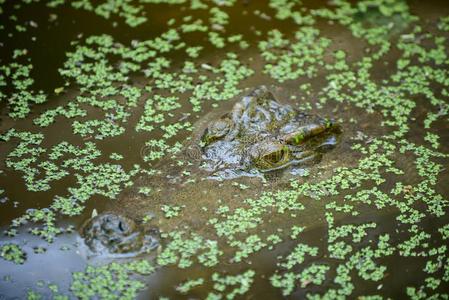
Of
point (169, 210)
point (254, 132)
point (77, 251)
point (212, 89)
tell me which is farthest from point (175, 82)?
point (77, 251)

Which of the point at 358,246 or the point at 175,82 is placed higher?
the point at 175,82

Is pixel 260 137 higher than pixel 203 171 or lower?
higher

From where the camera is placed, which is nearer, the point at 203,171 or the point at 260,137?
the point at 203,171

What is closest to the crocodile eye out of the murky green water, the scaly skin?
the scaly skin

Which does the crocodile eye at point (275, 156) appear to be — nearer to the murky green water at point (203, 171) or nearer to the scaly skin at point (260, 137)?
the scaly skin at point (260, 137)

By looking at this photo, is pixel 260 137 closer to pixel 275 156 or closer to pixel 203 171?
pixel 275 156

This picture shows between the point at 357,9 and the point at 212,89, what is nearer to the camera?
the point at 212,89

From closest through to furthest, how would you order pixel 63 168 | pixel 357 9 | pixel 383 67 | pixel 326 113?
pixel 63 168 < pixel 326 113 < pixel 383 67 < pixel 357 9

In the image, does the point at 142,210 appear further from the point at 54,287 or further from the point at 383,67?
the point at 383,67

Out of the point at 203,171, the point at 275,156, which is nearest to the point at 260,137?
the point at 275,156
